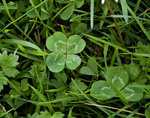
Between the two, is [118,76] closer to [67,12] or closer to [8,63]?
[67,12]

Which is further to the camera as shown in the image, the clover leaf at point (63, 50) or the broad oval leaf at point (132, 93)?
the clover leaf at point (63, 50)

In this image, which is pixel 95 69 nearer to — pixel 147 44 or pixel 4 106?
pixel 147 44

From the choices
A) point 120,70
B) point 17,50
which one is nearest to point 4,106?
point 17,50

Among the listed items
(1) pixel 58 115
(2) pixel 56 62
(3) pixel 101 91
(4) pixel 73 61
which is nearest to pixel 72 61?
(4) pixel 73 61

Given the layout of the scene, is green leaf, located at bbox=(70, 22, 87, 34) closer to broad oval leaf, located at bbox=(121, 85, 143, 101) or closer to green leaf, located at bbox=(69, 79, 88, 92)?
green leaf, located at bbox=(69, 79, 88, 92)

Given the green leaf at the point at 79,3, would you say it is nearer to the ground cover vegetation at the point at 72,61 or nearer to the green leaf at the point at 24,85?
the ground cover vegetation at the point at 72,61

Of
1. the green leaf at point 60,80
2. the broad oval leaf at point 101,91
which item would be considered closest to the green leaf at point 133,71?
the broad oval leaf at point 101,91
